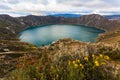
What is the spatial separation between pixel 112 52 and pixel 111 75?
620 inches

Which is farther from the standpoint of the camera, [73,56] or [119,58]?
[119,58]

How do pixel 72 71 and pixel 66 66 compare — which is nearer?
pixel 72 71

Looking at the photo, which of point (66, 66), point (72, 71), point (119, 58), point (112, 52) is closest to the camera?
point (72, 71)

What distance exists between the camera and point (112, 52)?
2272cm

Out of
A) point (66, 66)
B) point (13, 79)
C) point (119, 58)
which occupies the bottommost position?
point (119, 58)

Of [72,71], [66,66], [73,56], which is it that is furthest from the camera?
[73,56]

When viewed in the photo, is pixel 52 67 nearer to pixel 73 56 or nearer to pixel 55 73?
pixel 55 73

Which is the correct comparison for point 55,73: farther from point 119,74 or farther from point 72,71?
point 119,74

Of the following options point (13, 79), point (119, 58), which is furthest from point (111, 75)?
point (119, 58)

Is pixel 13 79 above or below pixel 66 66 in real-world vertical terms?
below

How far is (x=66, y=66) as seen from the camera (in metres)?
7.93

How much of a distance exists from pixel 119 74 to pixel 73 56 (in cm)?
279

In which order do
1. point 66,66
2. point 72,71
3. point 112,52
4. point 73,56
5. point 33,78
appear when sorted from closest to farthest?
point 72,71 < point 33,78 < point 66,66 < point 73,56 < point 112,52

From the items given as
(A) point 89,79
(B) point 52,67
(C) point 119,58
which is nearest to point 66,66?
(B) point 52,67
